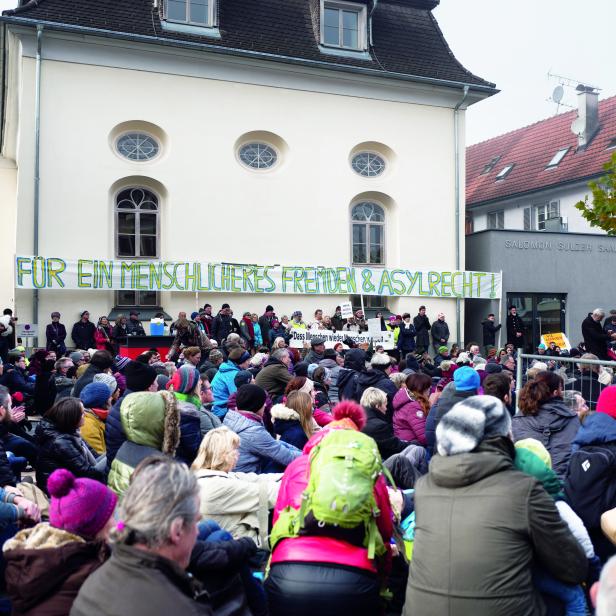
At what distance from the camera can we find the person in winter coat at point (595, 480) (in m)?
4.24

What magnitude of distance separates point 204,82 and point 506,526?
61.9 feet

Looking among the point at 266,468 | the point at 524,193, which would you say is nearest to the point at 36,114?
the point at 266,468

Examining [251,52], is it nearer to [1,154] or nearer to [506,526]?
[1,154]

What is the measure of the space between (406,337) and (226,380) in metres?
11.9

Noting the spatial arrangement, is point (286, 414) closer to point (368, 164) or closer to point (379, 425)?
point (379, 425)

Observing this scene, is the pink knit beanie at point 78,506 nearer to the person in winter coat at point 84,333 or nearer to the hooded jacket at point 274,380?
the hooded jacket at point 274,380

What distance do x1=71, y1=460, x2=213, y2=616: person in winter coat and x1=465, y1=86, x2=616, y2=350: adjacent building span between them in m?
21.4

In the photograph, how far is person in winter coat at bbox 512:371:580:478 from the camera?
5387 mm

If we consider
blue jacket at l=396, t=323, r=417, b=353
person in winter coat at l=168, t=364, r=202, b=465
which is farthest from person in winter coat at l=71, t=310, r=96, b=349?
person in winter coat at l=168, t=364, r=202, b=465

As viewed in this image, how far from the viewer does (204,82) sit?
2012 centimetres

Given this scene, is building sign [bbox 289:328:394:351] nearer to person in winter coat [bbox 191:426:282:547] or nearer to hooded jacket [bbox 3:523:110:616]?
person in winter coat [bbox 191:426:282:547]

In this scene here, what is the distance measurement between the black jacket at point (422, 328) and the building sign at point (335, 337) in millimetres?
2830

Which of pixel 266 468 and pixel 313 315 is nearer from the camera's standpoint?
pixel 266 468

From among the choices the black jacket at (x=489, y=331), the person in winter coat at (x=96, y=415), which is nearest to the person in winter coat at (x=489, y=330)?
the black jacket at (x=489, y=331)
